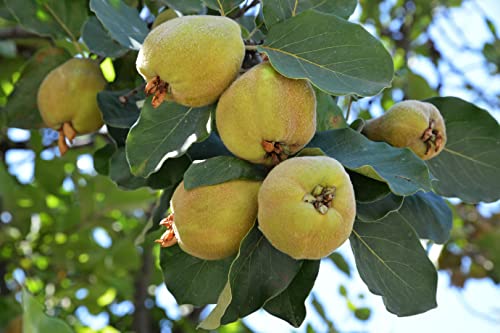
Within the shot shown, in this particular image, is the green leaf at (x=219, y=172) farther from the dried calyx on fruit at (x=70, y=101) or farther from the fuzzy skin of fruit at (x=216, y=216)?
the dried calyx on fruit at (x=70, y=101)

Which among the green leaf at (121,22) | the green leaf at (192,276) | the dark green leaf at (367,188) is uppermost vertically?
the green leaf at (121,22)

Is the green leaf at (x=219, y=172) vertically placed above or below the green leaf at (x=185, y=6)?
below

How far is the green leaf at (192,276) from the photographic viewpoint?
1.36 metres

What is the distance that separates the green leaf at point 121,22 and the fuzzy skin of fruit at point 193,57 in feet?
0.90

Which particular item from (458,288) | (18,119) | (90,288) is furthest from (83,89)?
(458,288)

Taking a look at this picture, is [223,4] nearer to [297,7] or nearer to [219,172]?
[297,7]

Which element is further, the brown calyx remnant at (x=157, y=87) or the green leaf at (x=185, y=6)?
the green leaf at (x=185, y=6)

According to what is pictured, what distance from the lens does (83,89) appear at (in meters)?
1.55

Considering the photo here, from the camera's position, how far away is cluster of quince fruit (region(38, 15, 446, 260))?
3.37 feet

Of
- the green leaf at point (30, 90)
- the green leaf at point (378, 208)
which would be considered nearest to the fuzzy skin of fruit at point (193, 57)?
the green leaf at point (378, 208)

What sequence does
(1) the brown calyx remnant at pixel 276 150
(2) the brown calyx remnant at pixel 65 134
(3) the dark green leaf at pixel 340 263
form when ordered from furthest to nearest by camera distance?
(3) the dark green leaf at pixel 340 263, (2) the brown calyx remnant at pixel 65 134, (1) the brown calyx remnant at pixel 276 150

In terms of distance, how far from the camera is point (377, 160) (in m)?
1.17

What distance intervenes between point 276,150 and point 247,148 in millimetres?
52

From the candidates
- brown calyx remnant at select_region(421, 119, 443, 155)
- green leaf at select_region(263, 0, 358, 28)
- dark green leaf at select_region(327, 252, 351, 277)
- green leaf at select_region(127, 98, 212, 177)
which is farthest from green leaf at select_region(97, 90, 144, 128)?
dark green leaf at select_region(327, 252, 351, 277)
